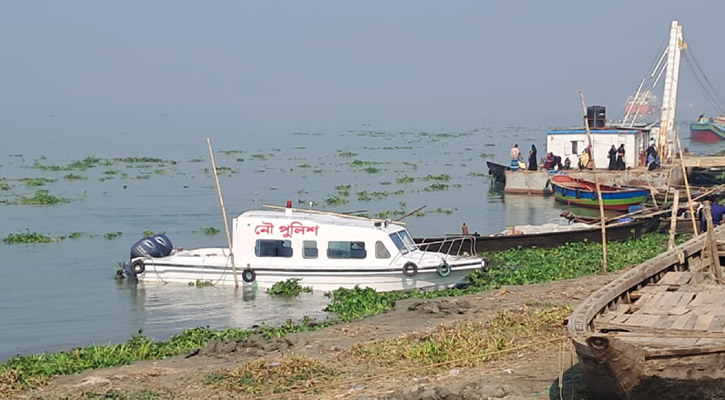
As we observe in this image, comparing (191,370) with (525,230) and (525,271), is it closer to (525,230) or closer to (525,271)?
(525,271)

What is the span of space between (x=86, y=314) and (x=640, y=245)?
14.0m

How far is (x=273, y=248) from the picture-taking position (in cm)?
2172

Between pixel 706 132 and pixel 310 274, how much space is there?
88872 millimetres

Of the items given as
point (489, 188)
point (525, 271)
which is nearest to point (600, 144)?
point (489, 188)

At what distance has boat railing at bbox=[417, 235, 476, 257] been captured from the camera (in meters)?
24.4

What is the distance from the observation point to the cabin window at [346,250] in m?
21.2

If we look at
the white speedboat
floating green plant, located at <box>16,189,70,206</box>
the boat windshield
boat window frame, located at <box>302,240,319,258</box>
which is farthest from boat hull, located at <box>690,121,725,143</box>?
boat window frame, located at <box>302,240,319,258</box>

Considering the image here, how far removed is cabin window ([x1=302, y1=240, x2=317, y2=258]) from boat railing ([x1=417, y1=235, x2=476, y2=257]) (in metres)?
3.61

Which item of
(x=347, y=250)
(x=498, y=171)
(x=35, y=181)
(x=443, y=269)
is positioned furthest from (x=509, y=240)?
(x=35, y=181)

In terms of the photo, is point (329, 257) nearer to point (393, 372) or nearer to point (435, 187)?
point (393, 372)

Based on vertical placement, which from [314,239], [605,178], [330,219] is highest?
[330,219]

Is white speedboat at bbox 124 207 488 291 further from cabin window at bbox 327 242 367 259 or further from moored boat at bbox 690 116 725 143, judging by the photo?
moored boat at bbox 690 116 725 143

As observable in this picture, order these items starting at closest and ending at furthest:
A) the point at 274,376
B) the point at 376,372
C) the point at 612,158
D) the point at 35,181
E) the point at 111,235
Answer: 1. the point at 274,376
2. the point at 376,372
3. the point at 111,235
4. the point at 612,158
5. the point at 35,181

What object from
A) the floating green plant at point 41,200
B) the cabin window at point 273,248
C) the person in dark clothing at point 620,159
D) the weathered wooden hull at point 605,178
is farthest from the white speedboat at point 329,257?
the floating green plant at point 41,200
